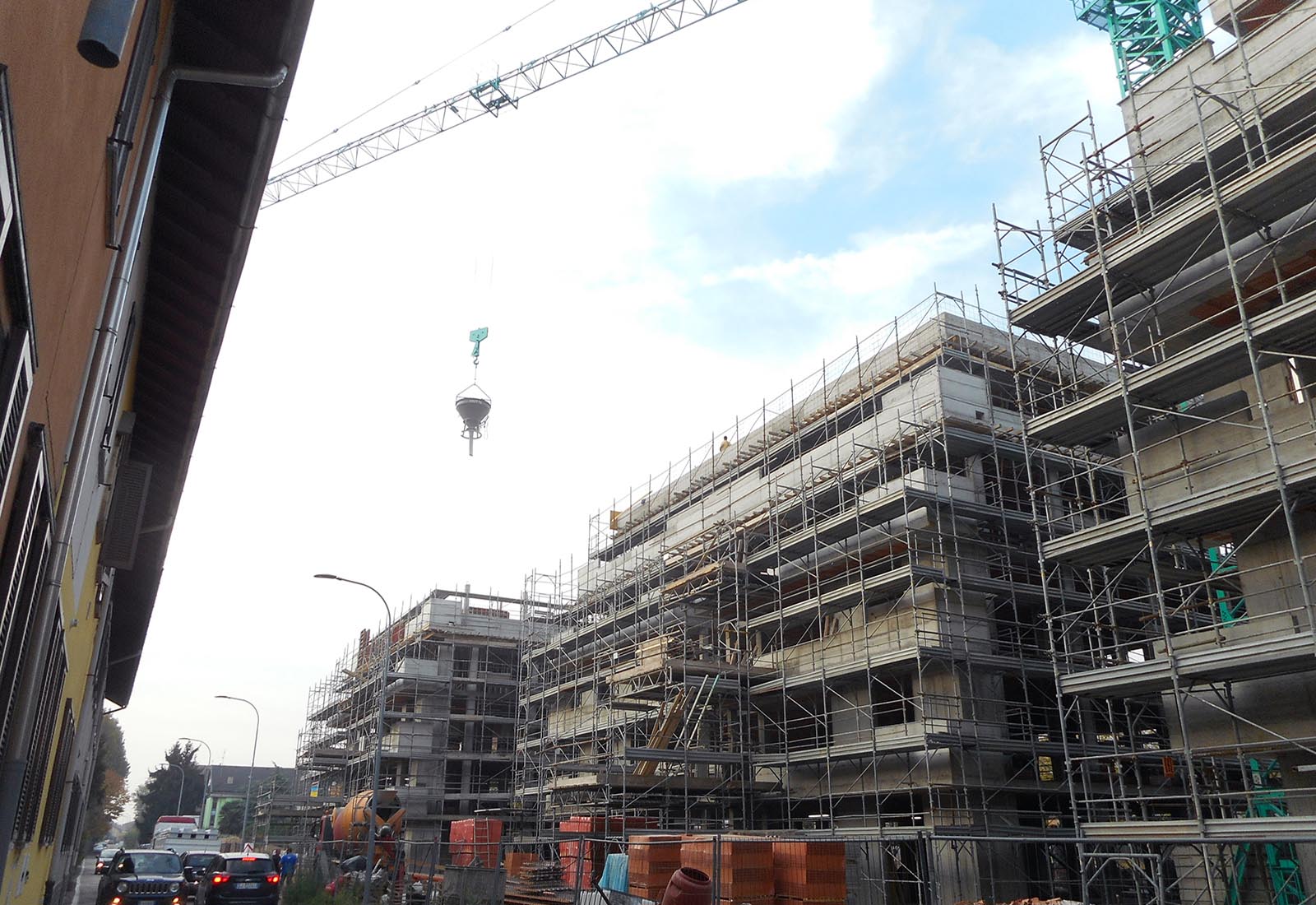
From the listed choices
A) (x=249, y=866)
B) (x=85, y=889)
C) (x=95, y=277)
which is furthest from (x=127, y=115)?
(x=85, y=889)

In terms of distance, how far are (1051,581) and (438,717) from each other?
32.4 m

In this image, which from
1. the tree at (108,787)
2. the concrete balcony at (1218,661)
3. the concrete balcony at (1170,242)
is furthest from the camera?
A: the tree at (108,787)

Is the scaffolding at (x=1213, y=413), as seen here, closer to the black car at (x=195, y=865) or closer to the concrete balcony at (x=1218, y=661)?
the concrete balcony at (x=1218, y=661)

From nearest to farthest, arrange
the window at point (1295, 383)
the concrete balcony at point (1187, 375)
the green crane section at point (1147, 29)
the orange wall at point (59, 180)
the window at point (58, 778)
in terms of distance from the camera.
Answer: the orange wall at point (59, 180) → the window at point (58, 778) → the concrete balcony at point (1187, 375) → the window at point (1295, 383) → the green crane section at point (1147, 29)

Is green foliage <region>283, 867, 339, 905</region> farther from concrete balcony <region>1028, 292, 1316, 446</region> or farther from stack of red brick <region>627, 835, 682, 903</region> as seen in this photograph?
concrete balcony <region>1028, 292, 1316, 446</region>

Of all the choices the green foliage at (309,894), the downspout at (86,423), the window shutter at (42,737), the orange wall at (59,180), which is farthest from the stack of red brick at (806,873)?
the orange wall at (59,180)

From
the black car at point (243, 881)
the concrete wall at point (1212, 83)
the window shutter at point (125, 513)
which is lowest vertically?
the black car at point (243, 881)

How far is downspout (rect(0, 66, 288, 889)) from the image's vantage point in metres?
5.60

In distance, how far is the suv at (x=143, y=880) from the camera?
1809cm

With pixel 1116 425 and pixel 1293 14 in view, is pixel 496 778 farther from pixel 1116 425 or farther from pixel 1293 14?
pixel 1293 14

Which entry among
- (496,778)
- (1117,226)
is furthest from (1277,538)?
(496,778)

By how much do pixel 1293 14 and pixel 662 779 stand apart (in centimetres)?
2366

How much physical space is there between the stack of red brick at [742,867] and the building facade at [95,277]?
35.7 feet

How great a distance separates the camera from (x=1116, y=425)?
70.5 ft
